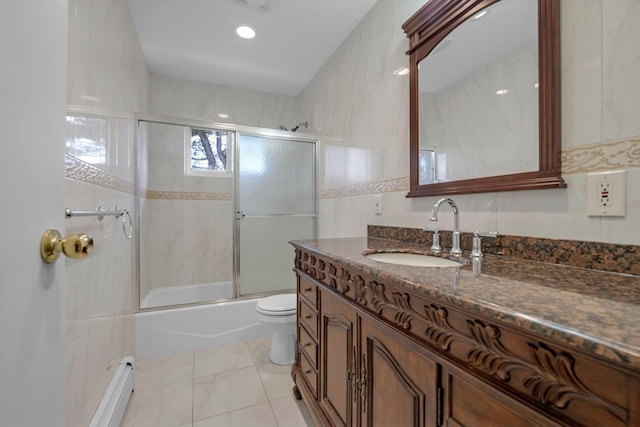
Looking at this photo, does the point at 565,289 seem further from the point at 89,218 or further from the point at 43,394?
the point at 89,218

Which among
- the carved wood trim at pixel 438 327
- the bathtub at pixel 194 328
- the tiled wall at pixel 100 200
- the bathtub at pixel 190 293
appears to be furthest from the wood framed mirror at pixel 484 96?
the bathtub at pixel 190 293

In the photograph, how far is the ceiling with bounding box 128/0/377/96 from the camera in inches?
72.2

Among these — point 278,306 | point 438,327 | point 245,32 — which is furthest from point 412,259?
point 245,32

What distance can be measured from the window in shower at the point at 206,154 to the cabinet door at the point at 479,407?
8.84 feet

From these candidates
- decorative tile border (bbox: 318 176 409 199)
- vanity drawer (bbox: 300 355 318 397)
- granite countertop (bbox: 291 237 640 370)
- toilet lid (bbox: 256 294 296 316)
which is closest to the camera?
granite countertop (bbox: 291 237 640 370)

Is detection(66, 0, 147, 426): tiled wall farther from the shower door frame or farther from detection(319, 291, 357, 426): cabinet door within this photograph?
detection(319, 291, 357, 426): cabinet door

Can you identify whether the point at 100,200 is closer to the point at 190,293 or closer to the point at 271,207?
the point at 271,207

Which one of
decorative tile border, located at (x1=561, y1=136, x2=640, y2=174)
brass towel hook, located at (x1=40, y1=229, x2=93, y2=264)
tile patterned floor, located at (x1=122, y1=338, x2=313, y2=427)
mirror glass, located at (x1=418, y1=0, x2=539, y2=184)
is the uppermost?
mirror glass, located at (x1=418, y1=0, x2=539, y2=184)

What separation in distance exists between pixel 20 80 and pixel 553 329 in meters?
0.87

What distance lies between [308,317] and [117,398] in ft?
3.37

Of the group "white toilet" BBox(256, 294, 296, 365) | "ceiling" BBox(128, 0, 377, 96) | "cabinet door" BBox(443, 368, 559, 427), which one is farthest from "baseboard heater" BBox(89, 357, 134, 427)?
"ceiling" BBox(128, 0, 377, 96)

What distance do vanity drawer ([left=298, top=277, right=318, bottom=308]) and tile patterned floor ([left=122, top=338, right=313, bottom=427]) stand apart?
0.62m

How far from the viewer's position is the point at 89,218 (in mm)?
1159

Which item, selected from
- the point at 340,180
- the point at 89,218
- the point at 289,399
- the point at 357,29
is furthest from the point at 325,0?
the point at 289,399
